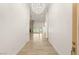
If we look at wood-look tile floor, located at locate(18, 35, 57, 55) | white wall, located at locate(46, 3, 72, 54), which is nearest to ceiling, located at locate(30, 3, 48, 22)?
white wall, located at locate(46, 3, 72, 54)

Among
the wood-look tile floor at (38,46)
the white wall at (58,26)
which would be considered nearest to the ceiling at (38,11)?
the white wall at (58,26)

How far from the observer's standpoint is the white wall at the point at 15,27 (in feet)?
7.44

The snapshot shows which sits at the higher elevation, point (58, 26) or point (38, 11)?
point (38, 11)

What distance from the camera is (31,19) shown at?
2395mm

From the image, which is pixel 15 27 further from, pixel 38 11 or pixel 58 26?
pixel 58 26

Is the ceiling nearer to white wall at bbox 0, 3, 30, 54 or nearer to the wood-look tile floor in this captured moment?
white wall at bbox 0, 3, 30, 54

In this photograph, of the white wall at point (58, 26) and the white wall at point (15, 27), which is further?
the white wall at point (58, 26)

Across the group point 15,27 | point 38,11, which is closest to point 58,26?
point 38,11

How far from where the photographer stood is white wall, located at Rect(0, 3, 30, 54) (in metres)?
2.27

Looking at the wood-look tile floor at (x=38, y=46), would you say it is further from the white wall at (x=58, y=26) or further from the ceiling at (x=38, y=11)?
the ceiling at (x=38, y=11)

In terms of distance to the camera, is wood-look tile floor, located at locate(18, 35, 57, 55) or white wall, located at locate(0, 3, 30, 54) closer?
white wall, located at locate(0, 3, 30, 54)

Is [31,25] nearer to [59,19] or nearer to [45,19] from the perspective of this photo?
[45,19]

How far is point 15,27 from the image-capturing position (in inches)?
97.8

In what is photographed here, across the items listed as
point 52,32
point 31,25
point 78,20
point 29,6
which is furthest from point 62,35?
point 78,20
